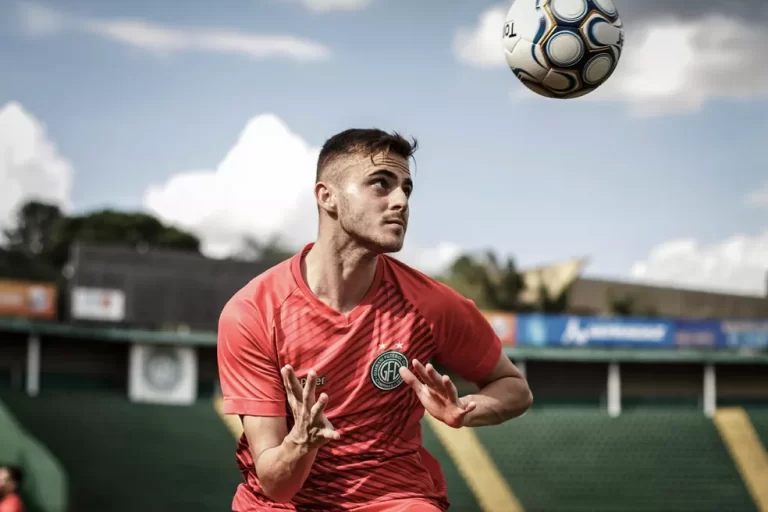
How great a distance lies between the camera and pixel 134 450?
1788cm

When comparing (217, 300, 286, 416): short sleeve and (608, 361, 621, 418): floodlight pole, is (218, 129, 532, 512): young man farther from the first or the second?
(608, 361, 621, 418): floodlight pole

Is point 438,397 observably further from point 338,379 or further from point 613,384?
point 613,384

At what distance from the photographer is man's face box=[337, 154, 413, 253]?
151 inches

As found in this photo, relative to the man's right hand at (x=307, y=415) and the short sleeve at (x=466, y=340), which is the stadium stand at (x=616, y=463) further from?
the man's right hand at (x=307, y=415)

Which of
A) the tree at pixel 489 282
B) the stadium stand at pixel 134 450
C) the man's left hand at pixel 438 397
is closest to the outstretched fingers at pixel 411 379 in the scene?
the man's left hand at pixel 438 397

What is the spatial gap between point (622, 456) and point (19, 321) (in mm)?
15664

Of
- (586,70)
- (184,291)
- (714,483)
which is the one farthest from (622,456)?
(586,70)

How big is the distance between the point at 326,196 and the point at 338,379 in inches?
30.5

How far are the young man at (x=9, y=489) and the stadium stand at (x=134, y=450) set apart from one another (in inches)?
256

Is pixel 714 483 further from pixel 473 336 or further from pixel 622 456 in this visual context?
pixel 473 336

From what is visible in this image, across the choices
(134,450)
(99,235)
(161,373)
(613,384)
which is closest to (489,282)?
(613,384)

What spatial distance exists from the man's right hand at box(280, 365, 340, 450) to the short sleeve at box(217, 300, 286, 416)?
0.40 meters

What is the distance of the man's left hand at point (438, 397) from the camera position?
144 inches

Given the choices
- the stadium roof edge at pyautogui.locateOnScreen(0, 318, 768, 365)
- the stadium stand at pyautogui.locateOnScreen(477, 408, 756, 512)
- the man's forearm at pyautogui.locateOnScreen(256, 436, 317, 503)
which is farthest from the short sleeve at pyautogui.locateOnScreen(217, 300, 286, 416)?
the stadium roof edge at pyautogui.locateOnScreen(0, 318, 768, 365)
